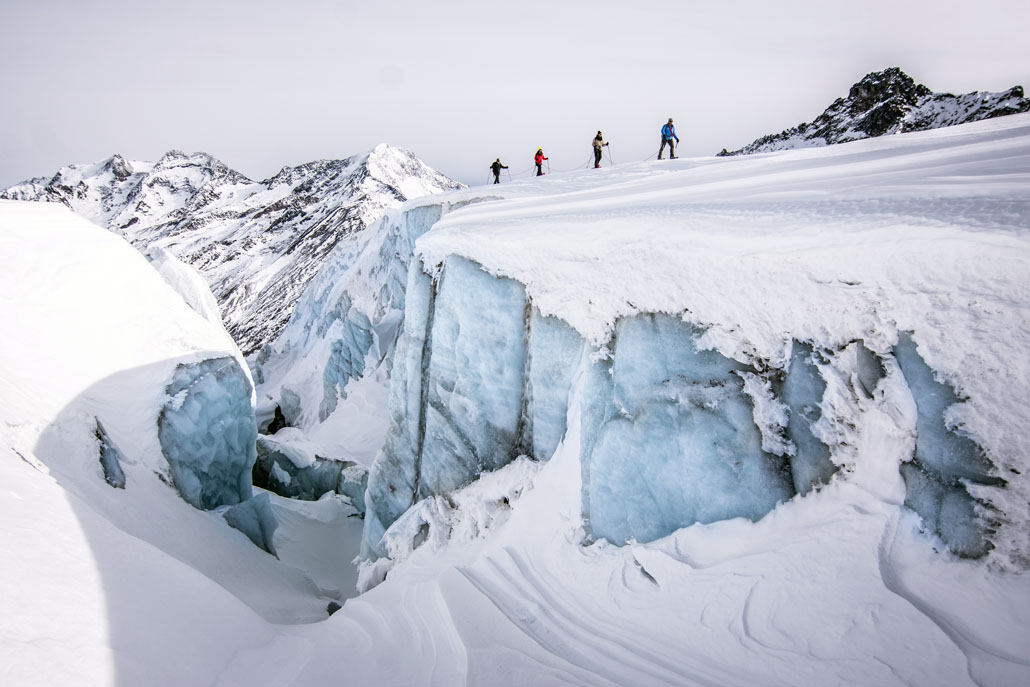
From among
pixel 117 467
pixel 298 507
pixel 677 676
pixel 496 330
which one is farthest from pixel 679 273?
pixel 298 507

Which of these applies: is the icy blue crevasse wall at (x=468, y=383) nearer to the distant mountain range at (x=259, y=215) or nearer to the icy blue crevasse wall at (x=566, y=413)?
the icy blue crevasse wall at (x=566, y=413)

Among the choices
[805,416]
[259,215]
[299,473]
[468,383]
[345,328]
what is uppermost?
[259,215]

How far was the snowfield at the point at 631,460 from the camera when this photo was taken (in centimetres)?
312

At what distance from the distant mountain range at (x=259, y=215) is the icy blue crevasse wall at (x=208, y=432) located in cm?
2158

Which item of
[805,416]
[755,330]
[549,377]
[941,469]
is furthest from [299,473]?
[941,469]

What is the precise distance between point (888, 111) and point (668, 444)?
35620mm

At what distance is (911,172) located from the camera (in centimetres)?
497

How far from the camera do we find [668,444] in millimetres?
4812

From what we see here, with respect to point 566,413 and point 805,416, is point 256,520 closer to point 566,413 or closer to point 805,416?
point 566,413

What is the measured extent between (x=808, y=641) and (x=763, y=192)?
4456 millimetres

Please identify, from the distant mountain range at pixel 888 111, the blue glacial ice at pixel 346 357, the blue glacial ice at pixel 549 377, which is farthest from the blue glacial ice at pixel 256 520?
the distant mountain range at pixel 888 111

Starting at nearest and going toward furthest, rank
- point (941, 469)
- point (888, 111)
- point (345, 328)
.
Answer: point (941, 469), point (345, 328), point (888, 111)

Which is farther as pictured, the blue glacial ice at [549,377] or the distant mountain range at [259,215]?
the distant mountain range at [259,215]

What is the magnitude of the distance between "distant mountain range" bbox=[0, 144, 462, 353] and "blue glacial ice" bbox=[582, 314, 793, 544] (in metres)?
30.0
